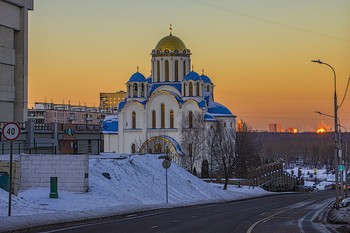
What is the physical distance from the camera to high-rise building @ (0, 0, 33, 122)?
45.6 m

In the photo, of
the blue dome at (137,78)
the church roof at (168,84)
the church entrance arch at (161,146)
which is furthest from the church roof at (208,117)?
the blue dome at (137,78)

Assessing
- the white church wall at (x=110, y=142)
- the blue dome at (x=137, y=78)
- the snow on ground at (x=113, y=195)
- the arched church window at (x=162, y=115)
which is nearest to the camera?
the snow on ground at (x=113, y=195)

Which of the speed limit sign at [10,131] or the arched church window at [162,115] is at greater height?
the arched church window at [162,115]

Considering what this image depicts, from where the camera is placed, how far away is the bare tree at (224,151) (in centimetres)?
7019

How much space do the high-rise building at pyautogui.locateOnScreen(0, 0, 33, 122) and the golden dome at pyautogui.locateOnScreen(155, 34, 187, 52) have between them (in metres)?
59.5

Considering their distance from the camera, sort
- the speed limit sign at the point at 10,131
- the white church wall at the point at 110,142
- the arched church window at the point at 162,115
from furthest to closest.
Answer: the white church wall at the point at 110,142 < the arched church window at the point at 162,115 < the speed limit sign at the point at 10,131

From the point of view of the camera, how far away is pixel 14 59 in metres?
46.6

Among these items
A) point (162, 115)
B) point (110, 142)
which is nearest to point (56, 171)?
point (162, 115)

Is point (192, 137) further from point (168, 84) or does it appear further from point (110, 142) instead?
point (110, 142)

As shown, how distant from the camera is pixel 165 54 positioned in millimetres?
106688

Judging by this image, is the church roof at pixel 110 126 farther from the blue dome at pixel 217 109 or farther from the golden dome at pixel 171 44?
the blue dome at pixel 217 109

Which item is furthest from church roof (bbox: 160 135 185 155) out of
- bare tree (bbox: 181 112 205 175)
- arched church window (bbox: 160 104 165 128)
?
arched church window (bbox: 160 104 165 128)

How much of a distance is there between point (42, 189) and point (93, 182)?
419 centimetres

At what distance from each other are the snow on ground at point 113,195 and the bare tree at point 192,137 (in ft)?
131
